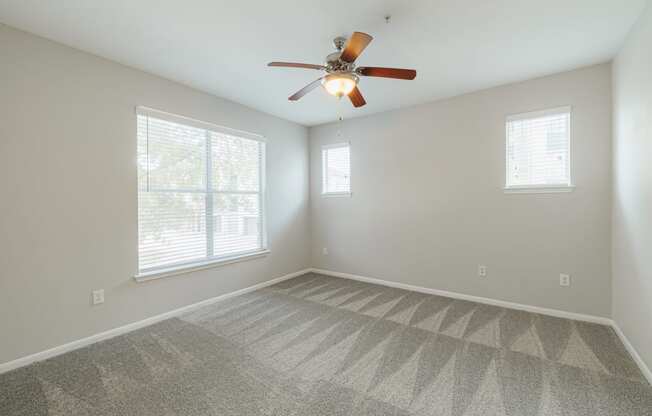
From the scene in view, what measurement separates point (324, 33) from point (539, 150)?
275cm

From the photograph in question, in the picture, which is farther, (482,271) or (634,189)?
(482,271)

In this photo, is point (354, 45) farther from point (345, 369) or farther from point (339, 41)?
point (345, 369)

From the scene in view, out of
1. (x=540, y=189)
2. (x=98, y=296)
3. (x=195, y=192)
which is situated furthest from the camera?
(x=195, y=192)

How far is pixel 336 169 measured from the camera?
504 cm

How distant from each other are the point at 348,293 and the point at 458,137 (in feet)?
8.51

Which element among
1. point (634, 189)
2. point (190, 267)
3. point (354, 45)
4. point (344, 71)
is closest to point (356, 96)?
point (344, 71)

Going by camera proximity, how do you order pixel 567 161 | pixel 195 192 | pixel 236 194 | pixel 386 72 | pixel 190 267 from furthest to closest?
pixel 236 194 → pixel 195 192 → pixel 190 267 → pixel 567 161 → pixel 386 72

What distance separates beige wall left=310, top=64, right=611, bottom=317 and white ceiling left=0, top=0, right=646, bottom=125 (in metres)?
0.48

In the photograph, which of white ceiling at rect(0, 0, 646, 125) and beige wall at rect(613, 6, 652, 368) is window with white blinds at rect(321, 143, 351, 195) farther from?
beige wall at rect(613, 6, 652, 368)

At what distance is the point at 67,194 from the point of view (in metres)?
2.56

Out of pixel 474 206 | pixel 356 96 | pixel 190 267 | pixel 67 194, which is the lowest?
pixel 190 267

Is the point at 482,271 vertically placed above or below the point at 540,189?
below

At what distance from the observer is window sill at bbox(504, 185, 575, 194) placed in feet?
10.2

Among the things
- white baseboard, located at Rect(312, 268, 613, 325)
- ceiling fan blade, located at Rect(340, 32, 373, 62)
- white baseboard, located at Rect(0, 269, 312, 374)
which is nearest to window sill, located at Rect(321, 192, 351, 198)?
white baseboard, located at Rect(312, 268, 613, 325)
